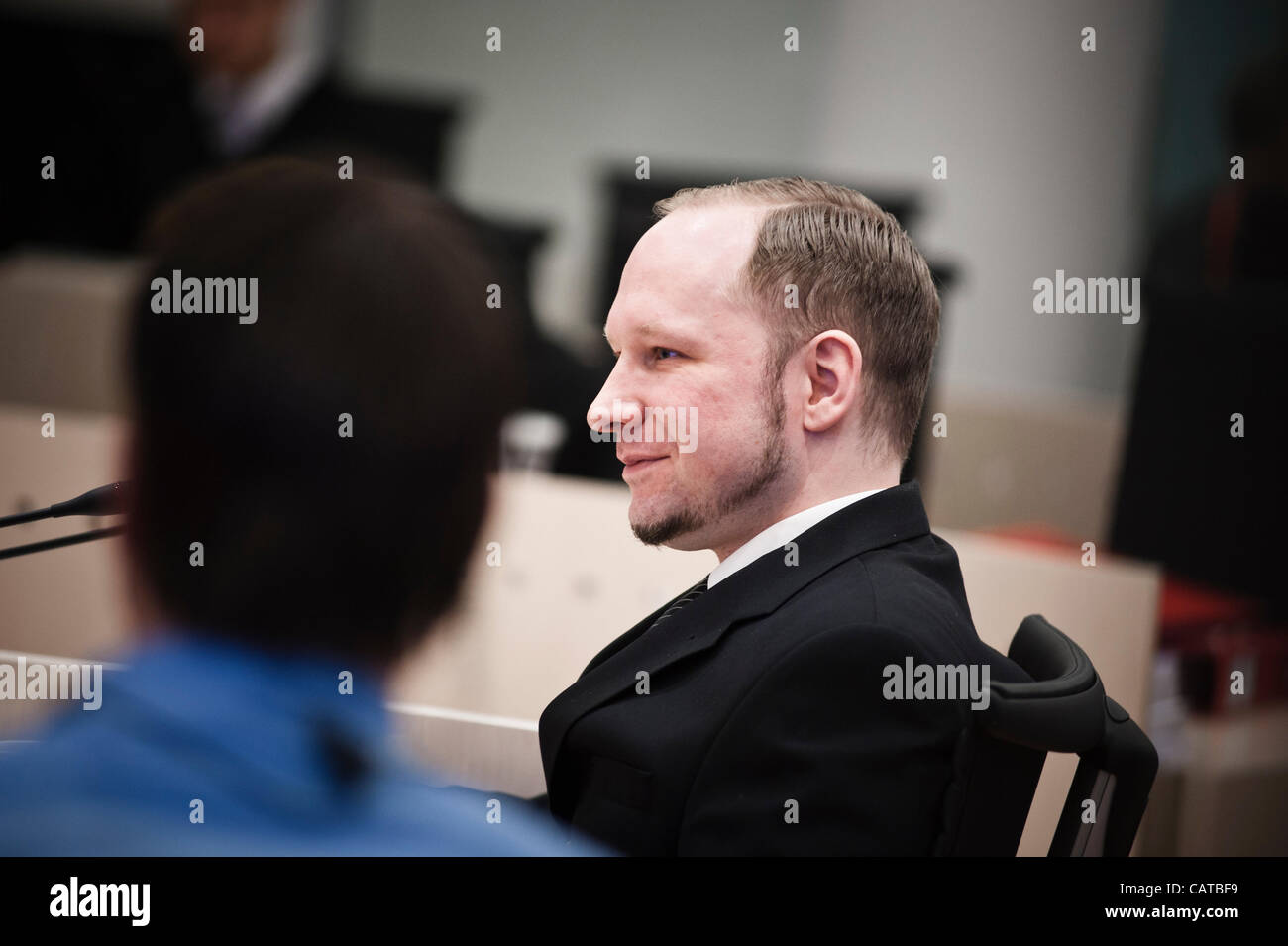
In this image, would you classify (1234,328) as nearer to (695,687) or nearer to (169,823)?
(695,687)

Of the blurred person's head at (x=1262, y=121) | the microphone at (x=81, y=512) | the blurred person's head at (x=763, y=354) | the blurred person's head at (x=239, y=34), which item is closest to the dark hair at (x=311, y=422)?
the microphone at (x=81, y=512)

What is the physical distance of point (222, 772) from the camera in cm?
62

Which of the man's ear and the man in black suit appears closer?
the man in black suit

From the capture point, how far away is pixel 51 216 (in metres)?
4.61

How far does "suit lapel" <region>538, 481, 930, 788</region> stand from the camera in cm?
110

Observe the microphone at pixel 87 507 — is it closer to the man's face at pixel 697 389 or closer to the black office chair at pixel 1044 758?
the man's face at pixel 697 389

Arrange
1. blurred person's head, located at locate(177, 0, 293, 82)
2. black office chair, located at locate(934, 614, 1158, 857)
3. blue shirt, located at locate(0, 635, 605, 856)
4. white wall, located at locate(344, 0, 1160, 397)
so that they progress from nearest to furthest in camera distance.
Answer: blue shirt, located at locate(0, 635, 605, 856)
black office chair, located at locate(934, 614, 1158, 857)
blurred person's head, located at locate(177, 0, 293, 82)
white wall, located at locate(344, 0, 1160, 397)

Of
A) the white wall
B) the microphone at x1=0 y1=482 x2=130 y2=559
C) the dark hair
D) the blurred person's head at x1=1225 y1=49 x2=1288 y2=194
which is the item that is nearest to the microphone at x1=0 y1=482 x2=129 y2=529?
the microphone at x1=0 y1=482 x2=130 y2=559

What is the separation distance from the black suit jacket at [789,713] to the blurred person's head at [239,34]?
3.41 metres

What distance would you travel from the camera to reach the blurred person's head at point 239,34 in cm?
398

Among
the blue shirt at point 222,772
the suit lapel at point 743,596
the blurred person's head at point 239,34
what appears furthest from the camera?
the blurred person's head at point 239,34

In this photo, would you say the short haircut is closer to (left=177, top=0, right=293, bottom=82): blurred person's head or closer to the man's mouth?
the man's mouth
